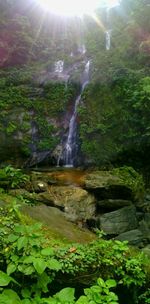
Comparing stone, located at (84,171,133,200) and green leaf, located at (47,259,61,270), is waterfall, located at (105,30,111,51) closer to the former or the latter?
stone, located at (84,171,133,200)

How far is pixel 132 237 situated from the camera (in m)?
6.45

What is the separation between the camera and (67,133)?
13906 mm

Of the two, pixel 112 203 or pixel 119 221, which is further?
pixel 112 203

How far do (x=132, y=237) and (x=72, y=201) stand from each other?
2.03 meters

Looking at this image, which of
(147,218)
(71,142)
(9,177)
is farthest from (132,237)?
(71,142)

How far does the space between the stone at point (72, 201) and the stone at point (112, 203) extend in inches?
7.7

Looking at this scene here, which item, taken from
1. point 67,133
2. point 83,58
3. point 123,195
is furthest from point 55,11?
point 123,195

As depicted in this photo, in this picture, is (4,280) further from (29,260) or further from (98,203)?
(98,203)

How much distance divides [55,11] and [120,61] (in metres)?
→ 11.9

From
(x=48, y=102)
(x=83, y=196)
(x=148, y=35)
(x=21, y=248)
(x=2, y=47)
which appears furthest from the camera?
(x=2, y=47)

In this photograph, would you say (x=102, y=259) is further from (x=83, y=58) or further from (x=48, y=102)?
(x=83, y=58)

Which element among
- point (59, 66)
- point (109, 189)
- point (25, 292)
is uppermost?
point (59, 66)

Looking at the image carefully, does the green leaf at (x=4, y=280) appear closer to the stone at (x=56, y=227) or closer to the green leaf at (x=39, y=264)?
the green leaf at (x=39, y=264)

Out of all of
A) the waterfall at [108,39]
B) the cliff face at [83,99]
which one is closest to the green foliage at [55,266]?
Result: the cliff face at [83,99]
